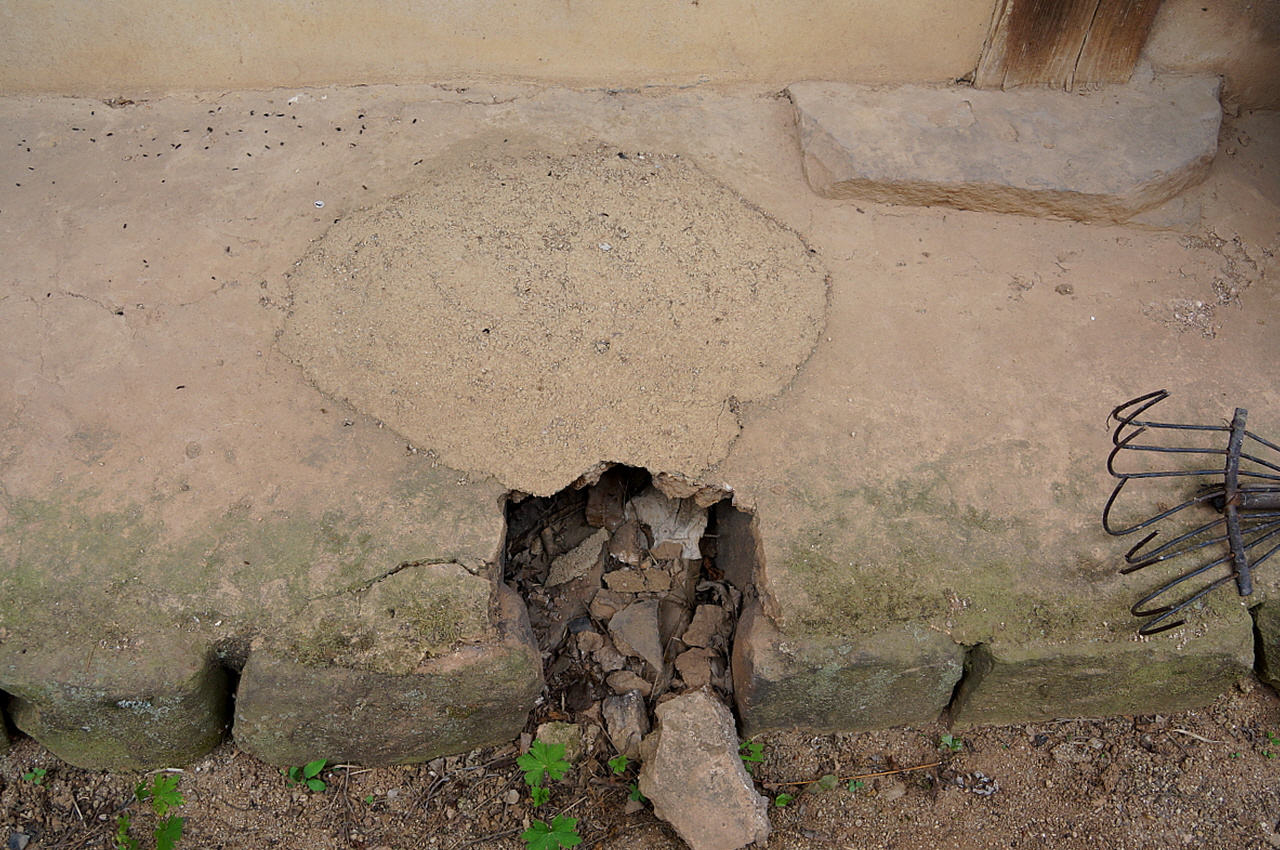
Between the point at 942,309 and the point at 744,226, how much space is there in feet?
2.46

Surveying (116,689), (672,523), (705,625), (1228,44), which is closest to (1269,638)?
(705,625)

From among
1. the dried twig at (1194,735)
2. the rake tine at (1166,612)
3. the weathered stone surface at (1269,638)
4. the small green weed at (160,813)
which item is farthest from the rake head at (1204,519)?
the small green weed at (160,813)

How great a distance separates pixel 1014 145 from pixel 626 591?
2.28m

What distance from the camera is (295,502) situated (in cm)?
257

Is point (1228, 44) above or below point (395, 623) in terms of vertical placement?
above

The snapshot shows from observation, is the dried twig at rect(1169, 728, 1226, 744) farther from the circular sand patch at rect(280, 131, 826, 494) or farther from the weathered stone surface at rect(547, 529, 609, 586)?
the weathered stone surface at rect(547, 529, 609, 586)

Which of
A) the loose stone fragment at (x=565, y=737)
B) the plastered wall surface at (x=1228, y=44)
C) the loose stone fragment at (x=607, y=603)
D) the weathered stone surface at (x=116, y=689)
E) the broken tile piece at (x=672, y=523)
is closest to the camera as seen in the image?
the weathered stone surface at (x=116, y=689)

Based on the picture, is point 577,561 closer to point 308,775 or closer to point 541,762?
point 541,762

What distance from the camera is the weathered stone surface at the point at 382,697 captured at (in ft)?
7.80

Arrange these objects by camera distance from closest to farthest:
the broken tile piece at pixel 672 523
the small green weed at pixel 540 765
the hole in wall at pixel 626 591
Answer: the small green weed at pixel 540 765
the hole in wall at pixel 626 591
the broken tile piece at pixel 672 523

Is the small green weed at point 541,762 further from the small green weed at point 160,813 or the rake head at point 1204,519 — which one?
the rake head at point 1204,519

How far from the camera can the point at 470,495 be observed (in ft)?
8.52

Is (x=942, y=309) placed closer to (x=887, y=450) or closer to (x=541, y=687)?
(x=887, y=450)

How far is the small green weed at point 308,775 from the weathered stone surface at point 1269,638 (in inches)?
104
